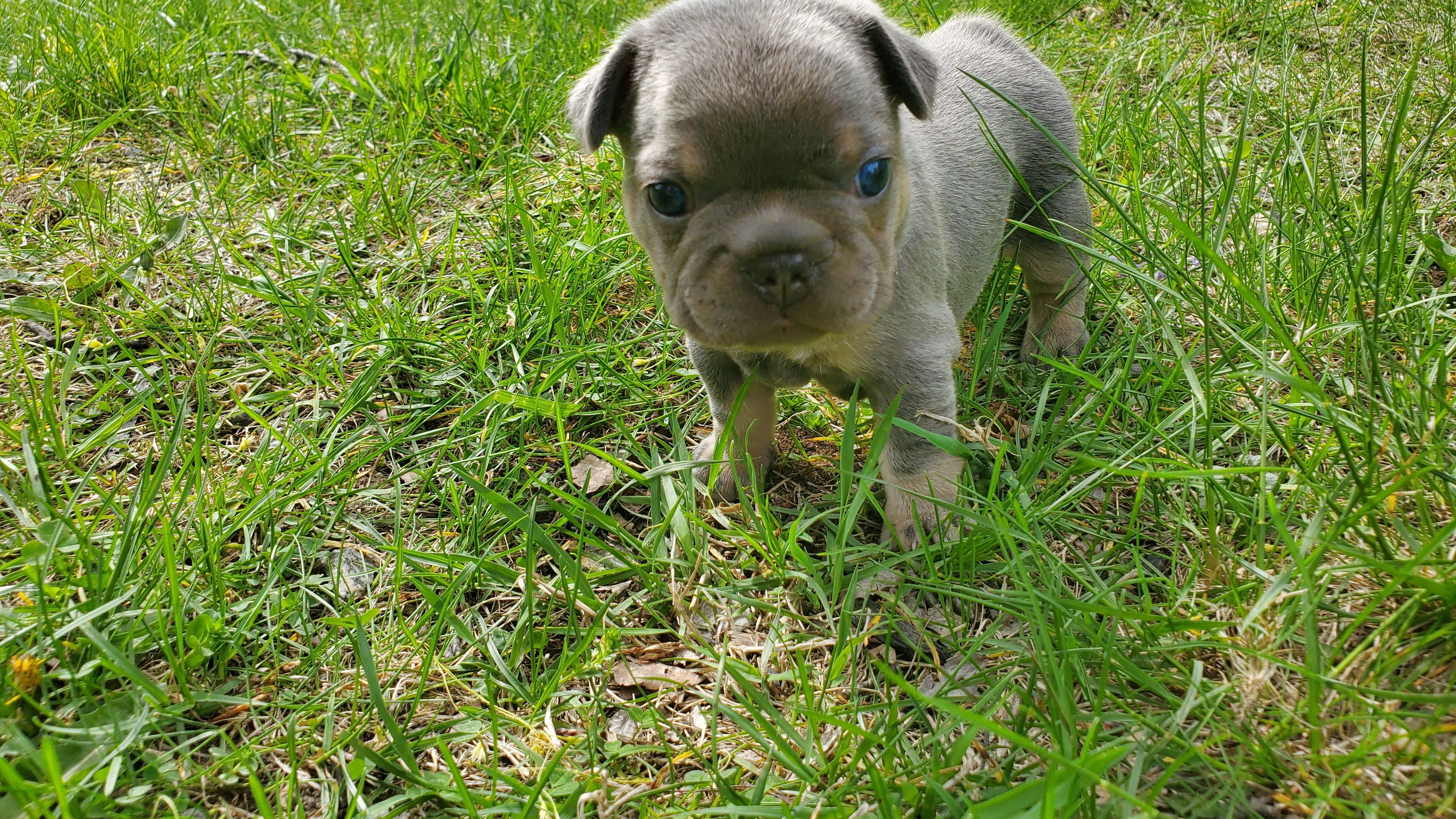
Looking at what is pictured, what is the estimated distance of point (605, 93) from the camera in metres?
3.01

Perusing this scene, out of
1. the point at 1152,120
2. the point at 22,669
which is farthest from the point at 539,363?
the point at 1152,120

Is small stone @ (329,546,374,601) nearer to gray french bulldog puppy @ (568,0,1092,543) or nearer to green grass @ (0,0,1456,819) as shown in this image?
green grass @ (0,0,1456,819)

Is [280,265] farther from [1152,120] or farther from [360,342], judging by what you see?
[1152,120]

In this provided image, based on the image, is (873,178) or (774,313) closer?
(774,313)

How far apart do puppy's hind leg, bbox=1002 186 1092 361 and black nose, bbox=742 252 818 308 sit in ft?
6.28

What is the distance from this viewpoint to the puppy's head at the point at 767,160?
2.64m

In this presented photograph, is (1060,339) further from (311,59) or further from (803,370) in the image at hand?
(311,59)

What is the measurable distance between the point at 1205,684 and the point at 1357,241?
7.06 ft

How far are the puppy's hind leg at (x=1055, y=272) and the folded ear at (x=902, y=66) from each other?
4.37 ft

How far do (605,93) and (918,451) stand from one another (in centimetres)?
162

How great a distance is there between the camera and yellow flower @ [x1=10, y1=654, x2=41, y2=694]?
2.63m

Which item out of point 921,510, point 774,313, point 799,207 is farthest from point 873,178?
point 921,510

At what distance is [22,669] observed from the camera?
8.65ft

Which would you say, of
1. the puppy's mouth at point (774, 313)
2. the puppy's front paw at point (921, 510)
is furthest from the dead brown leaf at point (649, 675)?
the puppy's mouth at point (774, 313)
